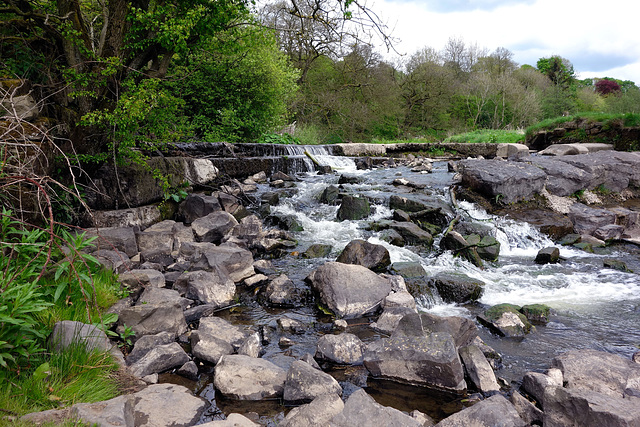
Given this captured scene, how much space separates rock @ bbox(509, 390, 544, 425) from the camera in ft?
8.80

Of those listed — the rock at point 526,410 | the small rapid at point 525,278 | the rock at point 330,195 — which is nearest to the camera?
the rock at point 526,410

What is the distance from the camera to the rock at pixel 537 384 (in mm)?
2862

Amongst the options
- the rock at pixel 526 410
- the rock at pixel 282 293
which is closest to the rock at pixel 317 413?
the rock at pixel 526 410

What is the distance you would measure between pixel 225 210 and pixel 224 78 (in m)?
7.86

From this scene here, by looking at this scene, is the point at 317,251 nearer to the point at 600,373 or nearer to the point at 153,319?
the point at 153,319

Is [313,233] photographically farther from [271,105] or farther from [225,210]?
[271,105]

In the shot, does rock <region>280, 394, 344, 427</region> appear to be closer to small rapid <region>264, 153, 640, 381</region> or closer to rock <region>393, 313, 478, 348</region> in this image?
rock <region>393, 313, 478, 348</region>

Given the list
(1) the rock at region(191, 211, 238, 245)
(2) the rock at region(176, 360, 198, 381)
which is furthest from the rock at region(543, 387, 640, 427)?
(1) the rock at region(191, 211, 238, 245)

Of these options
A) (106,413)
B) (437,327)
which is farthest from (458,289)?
(106,413)

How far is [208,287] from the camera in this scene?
4656mm

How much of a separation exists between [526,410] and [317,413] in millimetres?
1623

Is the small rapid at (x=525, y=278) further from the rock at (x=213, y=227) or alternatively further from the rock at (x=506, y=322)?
the rock at (x=213, y=227)

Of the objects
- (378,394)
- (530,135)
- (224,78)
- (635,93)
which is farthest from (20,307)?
(635,93)

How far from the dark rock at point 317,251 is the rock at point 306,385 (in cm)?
345
